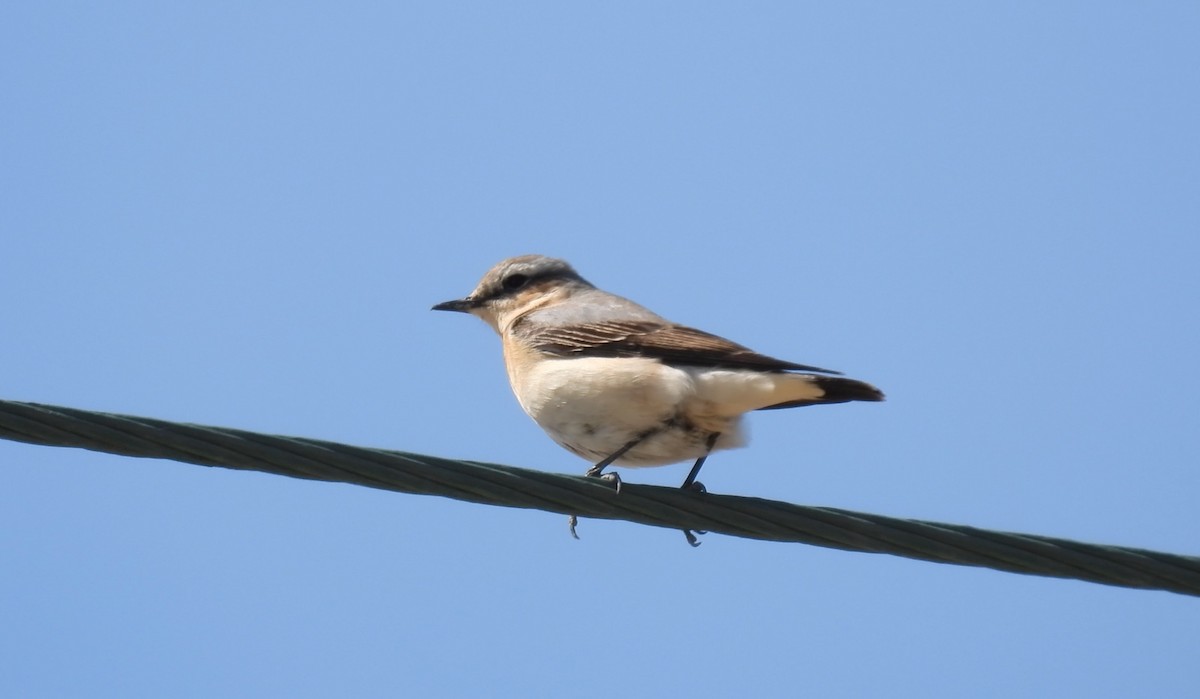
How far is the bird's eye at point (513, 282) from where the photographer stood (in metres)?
11.0

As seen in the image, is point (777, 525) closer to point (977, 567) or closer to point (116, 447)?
point (977, 567)

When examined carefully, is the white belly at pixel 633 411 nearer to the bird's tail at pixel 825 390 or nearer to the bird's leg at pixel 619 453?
the bird's leg at pixel 619 453

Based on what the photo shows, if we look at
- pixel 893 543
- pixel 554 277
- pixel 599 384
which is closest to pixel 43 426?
pixel 893 543

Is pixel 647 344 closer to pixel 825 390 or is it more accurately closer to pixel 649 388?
pixel 649 388

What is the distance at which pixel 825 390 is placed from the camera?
7914 mm

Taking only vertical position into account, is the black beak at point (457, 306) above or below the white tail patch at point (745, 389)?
above

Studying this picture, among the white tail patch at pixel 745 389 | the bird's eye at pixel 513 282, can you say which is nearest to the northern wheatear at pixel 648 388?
the white tail patch at pixel 745 389

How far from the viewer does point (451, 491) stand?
17.5ft

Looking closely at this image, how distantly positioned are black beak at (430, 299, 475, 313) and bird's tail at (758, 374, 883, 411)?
3.62 metres

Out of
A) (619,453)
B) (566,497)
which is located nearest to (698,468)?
(619,453)

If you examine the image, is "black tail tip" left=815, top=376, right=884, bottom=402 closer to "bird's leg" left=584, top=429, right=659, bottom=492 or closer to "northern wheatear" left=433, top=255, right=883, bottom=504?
"northern wheatear" left=433, top=255, right=883, bottom=504

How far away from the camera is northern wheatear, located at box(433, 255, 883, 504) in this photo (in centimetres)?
804

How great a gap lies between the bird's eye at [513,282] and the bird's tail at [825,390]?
11.2ft

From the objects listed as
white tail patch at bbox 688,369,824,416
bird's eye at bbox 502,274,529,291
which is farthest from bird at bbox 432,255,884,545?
bird's eye at bbox 502,274,529,291
